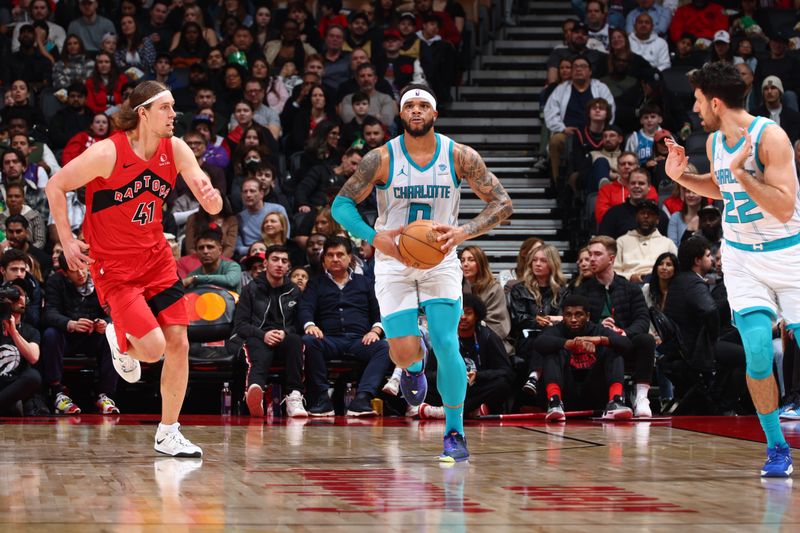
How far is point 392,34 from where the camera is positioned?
1592cm

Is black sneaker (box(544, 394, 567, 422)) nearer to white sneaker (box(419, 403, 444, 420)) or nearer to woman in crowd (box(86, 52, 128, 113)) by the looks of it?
white sneaker (box(419, 403, 444, 420))

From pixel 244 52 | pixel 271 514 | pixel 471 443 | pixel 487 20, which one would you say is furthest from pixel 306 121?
pixel 271 514

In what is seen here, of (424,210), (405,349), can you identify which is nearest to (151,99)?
(424,210)

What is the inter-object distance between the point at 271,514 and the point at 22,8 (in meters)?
13.8

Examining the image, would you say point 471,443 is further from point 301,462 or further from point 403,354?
point 301,462

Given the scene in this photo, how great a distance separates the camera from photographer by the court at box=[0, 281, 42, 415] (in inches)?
384

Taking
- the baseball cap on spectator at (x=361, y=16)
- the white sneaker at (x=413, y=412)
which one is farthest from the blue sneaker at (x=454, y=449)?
the baseball cap on spectator at (x=361, y=16)

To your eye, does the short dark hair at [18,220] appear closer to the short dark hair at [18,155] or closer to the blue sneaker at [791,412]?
the short dark hair at [18,155]

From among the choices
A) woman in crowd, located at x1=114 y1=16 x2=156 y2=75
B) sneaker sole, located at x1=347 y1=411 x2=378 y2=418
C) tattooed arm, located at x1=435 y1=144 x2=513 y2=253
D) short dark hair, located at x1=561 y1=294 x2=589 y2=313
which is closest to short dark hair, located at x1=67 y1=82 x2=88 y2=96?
woman in crowd, located at x1=114 y1=16 x2=156 y2=75

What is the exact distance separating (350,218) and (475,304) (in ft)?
10.8

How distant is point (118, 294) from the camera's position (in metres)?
6.75

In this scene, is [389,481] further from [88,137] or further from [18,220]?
[88,137]

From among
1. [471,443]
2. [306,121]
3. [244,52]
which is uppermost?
[244,52]

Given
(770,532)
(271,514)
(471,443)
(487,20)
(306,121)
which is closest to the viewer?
(770,532)
